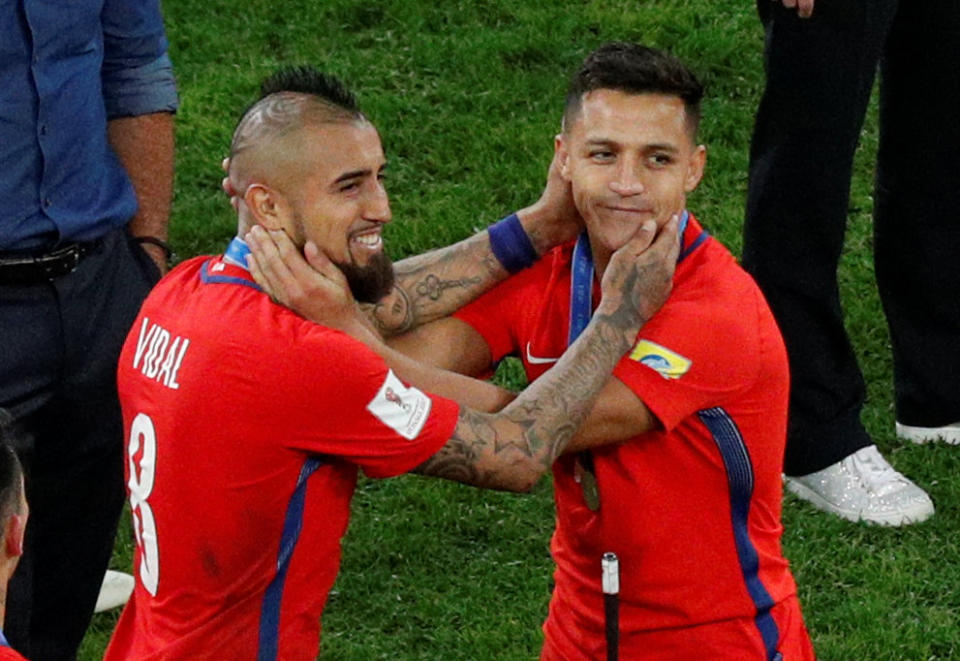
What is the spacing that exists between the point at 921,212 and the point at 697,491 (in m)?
2.79

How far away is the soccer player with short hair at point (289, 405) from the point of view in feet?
13.6

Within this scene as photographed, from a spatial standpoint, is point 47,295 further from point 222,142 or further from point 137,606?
point 222,142

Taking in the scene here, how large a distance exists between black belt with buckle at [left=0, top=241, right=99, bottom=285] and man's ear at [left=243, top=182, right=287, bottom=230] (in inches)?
41.4

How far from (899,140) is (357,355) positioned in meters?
3.30

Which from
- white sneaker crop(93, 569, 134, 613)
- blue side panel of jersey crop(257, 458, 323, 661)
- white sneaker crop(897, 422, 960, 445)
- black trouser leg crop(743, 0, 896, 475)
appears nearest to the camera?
blue side panel of jersey crop(257, 458, 323, 661)

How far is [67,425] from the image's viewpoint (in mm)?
5375

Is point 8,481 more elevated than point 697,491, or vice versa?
point 8,481

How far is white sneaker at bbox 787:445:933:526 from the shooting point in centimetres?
664

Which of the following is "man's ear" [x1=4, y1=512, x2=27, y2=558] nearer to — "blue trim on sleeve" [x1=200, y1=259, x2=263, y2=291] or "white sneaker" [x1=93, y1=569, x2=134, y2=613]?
"blue trim on sleeve" [x1=200, y1=259, x2=263, y2=291]

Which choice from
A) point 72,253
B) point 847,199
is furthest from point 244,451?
point 847,199

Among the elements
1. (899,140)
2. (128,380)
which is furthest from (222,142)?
(128,380)

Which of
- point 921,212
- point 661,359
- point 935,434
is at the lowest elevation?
point 935,434

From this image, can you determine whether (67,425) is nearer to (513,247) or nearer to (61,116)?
(61,116)

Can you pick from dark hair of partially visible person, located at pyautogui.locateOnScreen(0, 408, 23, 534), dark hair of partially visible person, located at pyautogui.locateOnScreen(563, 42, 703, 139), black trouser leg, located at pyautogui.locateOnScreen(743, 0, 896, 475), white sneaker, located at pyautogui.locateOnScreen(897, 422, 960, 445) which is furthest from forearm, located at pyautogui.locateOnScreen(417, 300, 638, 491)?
white sneaker, located at pyautogui.locateOnScreen(897, 422, 960, 445)
